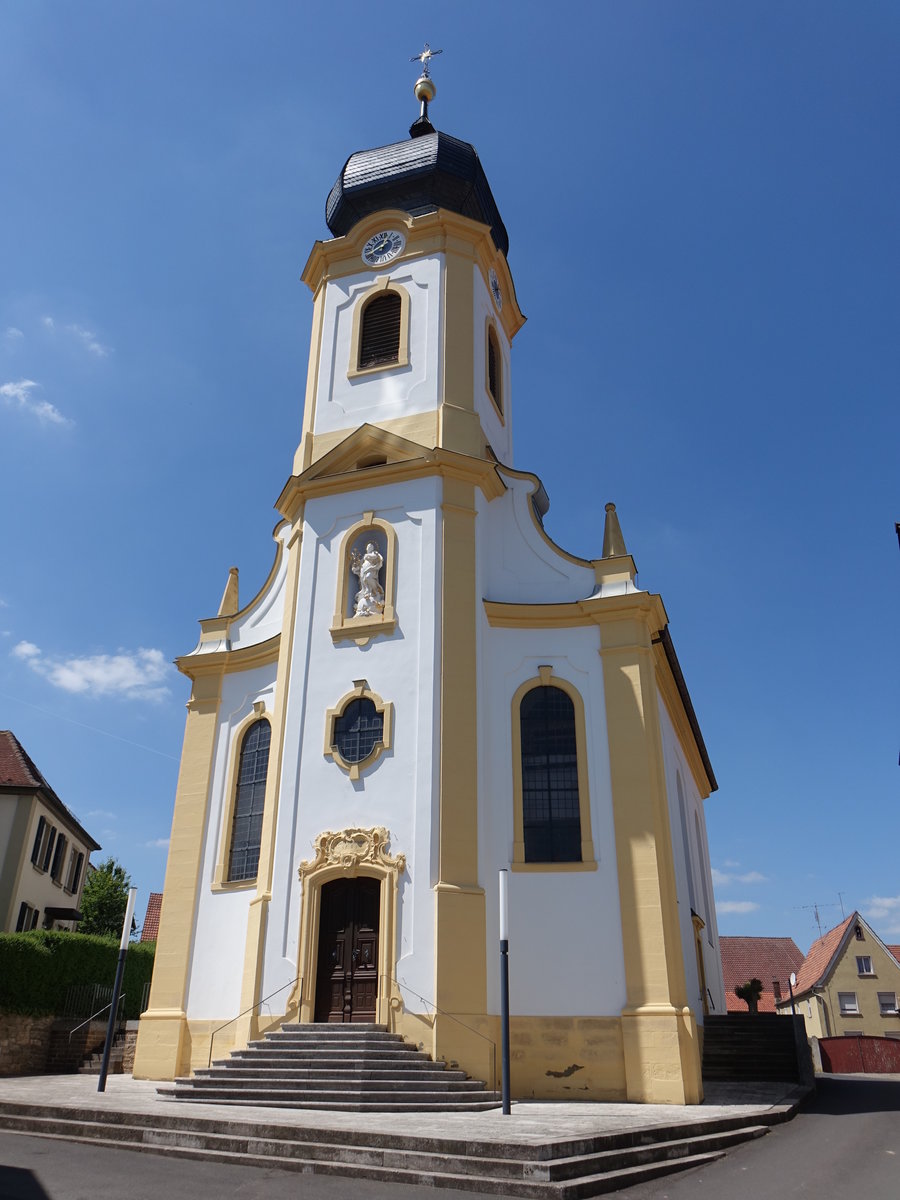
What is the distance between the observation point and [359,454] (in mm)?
21484

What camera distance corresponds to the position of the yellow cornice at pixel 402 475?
66.5ft

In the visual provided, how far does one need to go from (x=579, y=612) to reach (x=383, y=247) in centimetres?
1091

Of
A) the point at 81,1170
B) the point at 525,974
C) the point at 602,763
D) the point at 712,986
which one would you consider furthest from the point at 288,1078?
the point at 712,986

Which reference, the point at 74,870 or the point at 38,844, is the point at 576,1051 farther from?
the point at 74,870

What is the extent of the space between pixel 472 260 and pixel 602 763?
12599 millimetres

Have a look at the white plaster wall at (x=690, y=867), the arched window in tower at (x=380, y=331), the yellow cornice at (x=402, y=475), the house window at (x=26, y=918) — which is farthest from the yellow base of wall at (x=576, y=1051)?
the house window at (x=26, y=918)

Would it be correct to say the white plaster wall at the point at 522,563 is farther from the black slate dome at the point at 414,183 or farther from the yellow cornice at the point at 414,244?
the black slate dome at the point at 414,183

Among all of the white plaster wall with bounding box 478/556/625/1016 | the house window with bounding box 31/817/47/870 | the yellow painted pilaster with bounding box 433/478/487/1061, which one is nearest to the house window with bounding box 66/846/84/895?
the house window with bounding box 31/817/47/870

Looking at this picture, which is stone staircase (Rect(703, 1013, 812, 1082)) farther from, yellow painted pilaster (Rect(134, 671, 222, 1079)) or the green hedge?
the green hedge

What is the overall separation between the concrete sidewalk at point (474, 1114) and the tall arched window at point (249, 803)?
14.2ft

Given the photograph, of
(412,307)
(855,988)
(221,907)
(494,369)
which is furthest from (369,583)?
(855,988)

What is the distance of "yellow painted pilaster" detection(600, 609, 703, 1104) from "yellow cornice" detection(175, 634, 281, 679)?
725 centimetres

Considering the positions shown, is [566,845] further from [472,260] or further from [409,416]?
[472,260]

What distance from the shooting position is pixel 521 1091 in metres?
16.1
